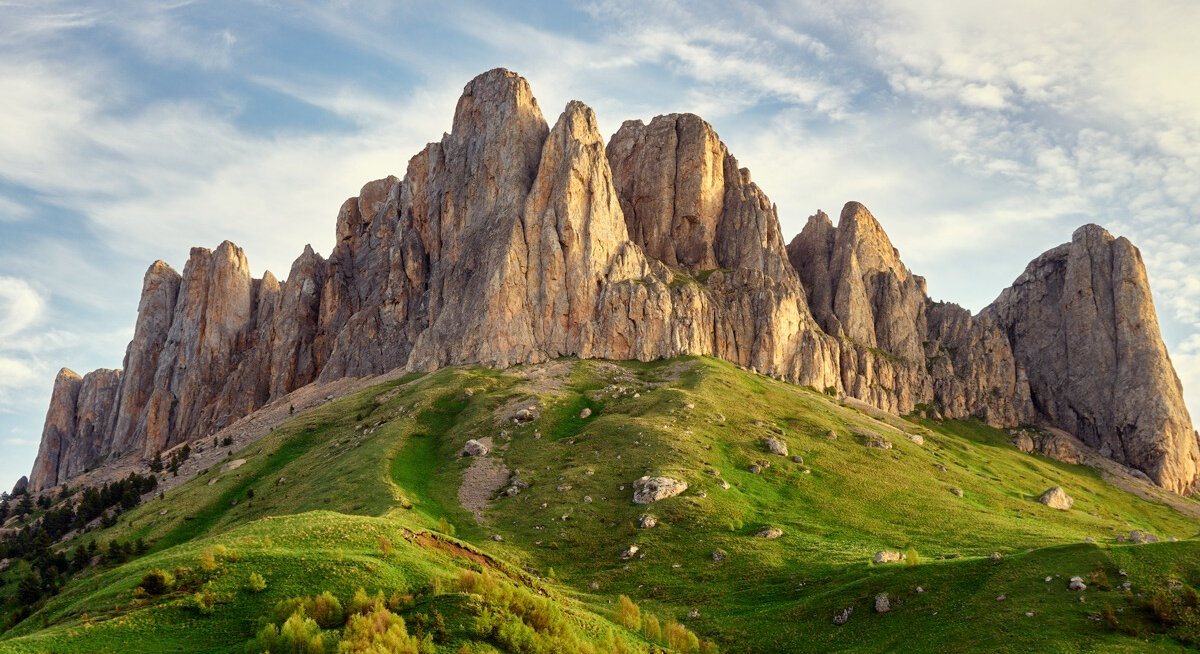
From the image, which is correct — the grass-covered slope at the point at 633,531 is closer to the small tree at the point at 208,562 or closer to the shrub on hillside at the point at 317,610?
the small tree at the point at 208,562

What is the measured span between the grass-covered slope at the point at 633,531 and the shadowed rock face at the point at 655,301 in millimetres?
14497

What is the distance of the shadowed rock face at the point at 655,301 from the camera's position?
5925 inches

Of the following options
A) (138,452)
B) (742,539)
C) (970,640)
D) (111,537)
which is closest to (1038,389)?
(742,539)

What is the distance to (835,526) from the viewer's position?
78.4m

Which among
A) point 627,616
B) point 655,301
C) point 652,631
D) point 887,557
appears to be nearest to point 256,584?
point 627,616

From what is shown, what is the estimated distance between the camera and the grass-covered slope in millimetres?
36156

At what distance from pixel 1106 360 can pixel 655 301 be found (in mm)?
107235

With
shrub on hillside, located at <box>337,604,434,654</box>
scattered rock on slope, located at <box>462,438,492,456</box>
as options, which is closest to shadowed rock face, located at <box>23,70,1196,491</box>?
scattered rock on slope, located at <box>462,438,492,456</box>

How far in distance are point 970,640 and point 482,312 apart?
4637 inches

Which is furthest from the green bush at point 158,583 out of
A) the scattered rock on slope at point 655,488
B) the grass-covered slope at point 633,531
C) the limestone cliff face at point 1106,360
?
the limestone cliff face at point 1106,360

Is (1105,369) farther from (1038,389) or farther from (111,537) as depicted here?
(111,537)

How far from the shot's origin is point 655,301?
14938 cm

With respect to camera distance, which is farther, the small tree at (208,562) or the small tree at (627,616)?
the small tree at (627,616)

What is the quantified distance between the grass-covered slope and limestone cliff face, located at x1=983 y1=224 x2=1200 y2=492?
2344cm
